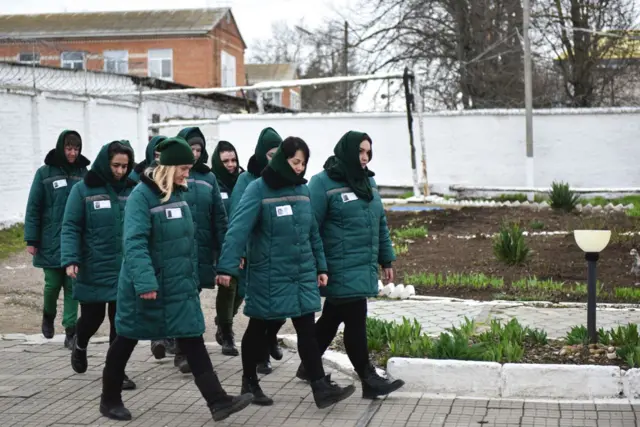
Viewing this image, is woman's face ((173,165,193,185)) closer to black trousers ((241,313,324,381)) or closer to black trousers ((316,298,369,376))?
black trousers ((241,313,324,381))

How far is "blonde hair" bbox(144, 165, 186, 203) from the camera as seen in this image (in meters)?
5.80

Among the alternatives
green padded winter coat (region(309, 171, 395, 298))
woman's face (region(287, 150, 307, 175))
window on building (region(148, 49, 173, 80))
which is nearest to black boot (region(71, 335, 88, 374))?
green padded winter coat (region(309, 171, 395, 298))

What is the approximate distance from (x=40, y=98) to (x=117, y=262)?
10.5m

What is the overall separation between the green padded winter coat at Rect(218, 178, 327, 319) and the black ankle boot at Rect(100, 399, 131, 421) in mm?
985

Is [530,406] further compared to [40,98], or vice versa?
[40,98]

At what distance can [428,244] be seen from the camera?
14250 mm

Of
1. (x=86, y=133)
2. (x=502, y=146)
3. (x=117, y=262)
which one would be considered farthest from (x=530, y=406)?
(x=502, y=146)

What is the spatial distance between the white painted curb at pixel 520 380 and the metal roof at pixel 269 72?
5202cm

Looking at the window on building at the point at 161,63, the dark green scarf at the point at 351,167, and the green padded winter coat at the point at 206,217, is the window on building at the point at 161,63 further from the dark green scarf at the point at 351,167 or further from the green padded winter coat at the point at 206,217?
the dark green scarf at the point at 351,167

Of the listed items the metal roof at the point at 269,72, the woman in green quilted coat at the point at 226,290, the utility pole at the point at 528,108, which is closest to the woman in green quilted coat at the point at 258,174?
the woman in green quilted coat at the point at 226,290

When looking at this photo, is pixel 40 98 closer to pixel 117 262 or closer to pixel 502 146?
pixel 117 262

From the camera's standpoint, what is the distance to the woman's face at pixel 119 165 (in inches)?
268

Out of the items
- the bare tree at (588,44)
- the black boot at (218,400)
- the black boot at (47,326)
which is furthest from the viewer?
the bare tree at (588,44)

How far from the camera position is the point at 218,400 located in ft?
18.3
